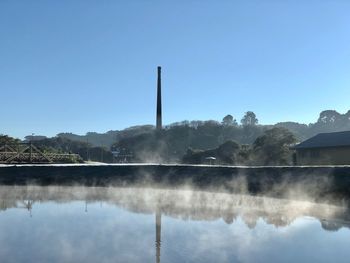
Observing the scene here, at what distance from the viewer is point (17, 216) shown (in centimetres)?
1501

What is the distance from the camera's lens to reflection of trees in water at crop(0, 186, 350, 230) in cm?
1495

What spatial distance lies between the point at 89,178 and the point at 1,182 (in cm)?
509

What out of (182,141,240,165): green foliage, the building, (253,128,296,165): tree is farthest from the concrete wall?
(182,141,240,165): green foliage

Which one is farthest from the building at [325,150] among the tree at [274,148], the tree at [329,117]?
the tree at [329,117]

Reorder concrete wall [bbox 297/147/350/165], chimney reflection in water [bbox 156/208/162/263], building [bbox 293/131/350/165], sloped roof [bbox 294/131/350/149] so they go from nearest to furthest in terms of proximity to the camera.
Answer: chimney reflection in water [bbox 156/208/162/263], concrete wall [bbox 297/147/350/165], building [bbox 293/131/350/165], sloped roof [bbox 294/131/350/149]

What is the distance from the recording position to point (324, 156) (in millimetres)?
39000

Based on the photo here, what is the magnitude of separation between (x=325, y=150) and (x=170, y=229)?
98.0 ft

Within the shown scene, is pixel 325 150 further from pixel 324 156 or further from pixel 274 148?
pixel 274 148

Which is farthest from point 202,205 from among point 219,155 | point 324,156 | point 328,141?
point 219,155

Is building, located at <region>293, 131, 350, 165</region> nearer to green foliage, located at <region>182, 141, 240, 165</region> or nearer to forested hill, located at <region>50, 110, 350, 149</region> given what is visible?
green foliage, located at <region>182, 141, 240, 165</region>

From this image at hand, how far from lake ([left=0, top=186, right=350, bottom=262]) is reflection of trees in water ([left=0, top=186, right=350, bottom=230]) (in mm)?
34

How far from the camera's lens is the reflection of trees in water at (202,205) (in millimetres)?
14945

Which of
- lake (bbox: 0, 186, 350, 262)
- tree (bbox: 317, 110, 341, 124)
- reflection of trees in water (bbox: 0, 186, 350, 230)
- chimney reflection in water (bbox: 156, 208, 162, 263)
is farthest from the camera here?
tree (bbox: 317, 110, 341, 124)

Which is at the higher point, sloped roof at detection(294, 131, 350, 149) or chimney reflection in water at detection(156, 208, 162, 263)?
sloped roof at detection(294, 131, 350, 149)
